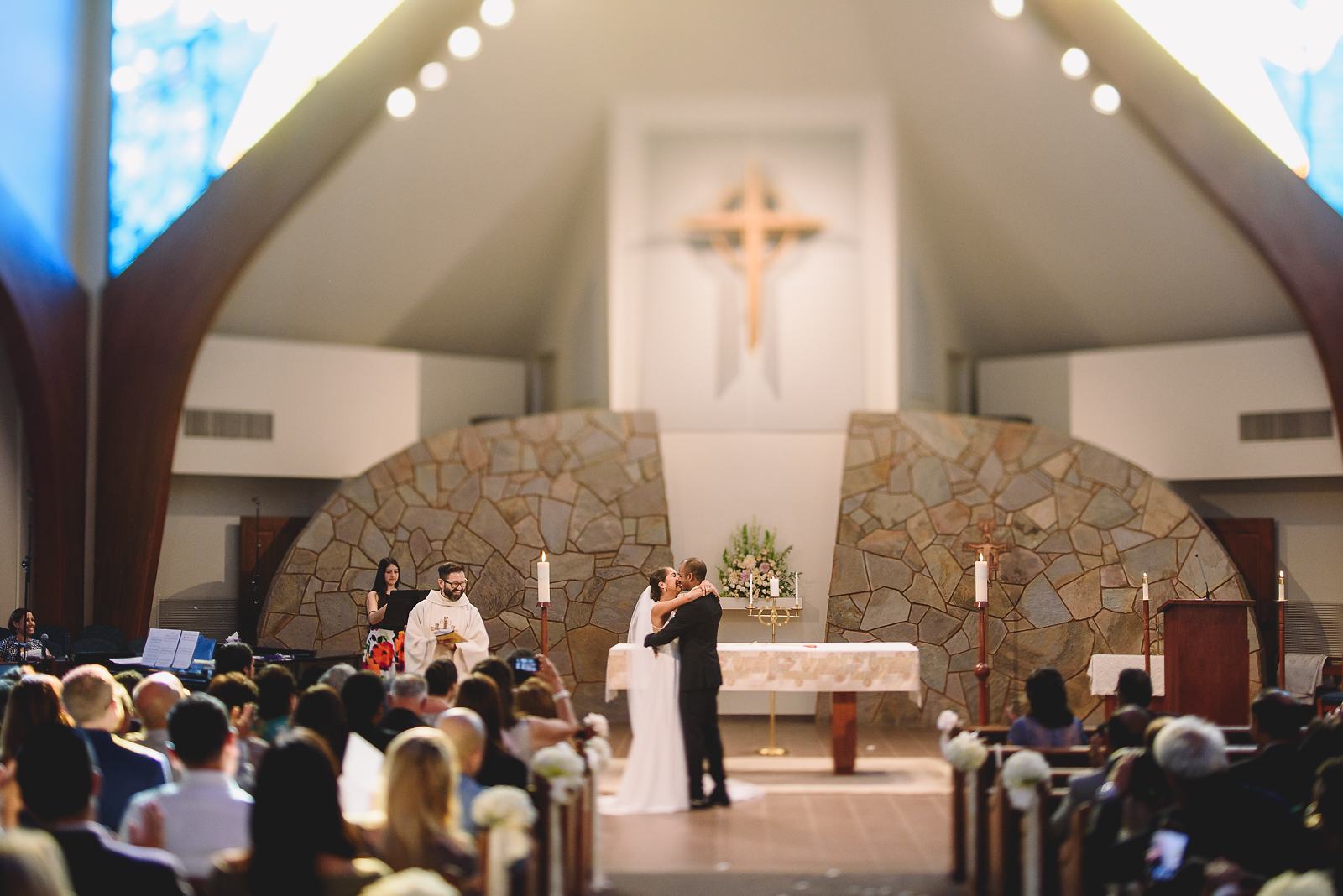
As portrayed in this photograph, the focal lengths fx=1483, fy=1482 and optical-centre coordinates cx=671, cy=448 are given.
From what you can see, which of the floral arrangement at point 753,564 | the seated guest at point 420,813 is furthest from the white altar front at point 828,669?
the seated guest at point 420,813

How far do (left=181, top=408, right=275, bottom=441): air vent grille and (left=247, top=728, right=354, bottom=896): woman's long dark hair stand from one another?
10498 millimetres

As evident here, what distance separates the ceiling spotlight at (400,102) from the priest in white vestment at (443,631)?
16.0 feet

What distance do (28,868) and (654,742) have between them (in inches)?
232

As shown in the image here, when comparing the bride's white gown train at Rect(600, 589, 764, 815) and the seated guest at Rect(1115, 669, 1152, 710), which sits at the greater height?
the seated guest at Rect(1115, 669, 1152, 710)

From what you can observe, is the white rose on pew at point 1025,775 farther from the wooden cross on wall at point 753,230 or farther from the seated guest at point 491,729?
the wooden cross on wall at point 753,230

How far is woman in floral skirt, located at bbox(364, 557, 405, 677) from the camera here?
978 cm

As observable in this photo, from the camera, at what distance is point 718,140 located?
45.6ft

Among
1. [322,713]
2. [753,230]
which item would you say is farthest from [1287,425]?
[322,713]

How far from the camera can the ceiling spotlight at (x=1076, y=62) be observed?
12.2m

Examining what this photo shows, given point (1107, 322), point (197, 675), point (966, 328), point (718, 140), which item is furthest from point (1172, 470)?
point (197, 675)

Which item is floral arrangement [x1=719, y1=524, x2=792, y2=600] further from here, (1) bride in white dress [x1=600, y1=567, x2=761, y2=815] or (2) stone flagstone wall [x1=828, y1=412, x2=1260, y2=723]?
(1) bride in white dress [x1=600, y1=567, x2=761, y2=815]

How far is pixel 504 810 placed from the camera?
4242 mm

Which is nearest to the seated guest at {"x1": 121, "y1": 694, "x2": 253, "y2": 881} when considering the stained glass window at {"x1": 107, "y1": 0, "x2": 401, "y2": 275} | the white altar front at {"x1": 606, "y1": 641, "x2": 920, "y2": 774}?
the white altar front at {"x1": 606, "y1": 641, "x2": 920, "y2": 774}

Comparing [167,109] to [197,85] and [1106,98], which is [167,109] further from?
[1106,98]
